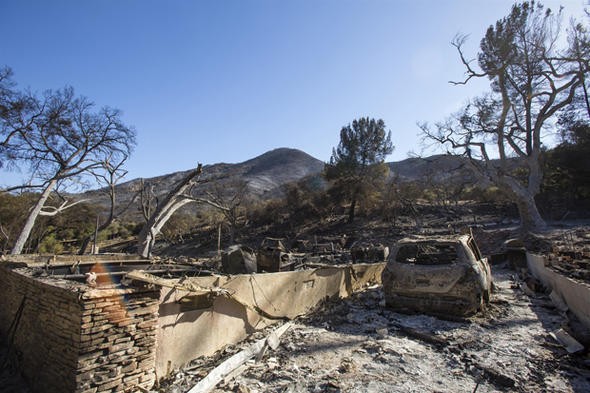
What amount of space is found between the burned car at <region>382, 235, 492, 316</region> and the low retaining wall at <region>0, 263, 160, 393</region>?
4.20 metres

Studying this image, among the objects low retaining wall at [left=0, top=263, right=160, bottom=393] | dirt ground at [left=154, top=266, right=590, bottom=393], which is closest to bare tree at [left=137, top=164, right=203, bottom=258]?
low retaining wall at [left=0, top=263, right=160, bottom=393]

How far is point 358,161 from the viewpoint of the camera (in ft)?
119

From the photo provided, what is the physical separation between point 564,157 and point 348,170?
18.0 m

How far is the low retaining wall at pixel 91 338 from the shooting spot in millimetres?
3525

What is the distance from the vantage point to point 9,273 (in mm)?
5945

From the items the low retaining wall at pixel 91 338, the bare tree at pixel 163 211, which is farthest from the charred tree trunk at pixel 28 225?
the low retaining wall at pixel 91 338

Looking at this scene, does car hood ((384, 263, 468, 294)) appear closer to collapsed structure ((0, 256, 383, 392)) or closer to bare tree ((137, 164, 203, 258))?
collapsed structure ((0, 256, 383, 392))

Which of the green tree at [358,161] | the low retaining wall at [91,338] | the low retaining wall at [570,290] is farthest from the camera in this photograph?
the green tree at [358,161]

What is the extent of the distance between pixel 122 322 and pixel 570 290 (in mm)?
7264

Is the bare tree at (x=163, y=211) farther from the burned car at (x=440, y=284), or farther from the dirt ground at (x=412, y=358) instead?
the dirt ground at (x=412, y=358)

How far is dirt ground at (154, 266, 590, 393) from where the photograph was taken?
3.71 meters

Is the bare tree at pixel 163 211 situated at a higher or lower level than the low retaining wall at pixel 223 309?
higher

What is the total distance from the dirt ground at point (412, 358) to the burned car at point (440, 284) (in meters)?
0.25

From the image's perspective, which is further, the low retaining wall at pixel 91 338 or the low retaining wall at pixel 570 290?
the low retaining wall at pixel 570 290
